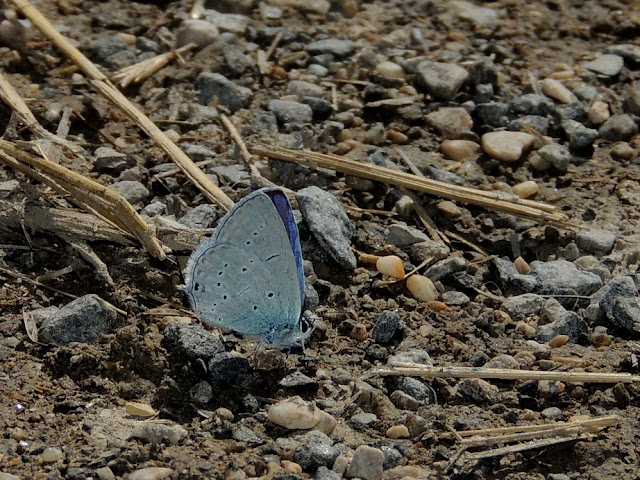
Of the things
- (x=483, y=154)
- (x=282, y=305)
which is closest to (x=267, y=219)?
(x=282, y=305)

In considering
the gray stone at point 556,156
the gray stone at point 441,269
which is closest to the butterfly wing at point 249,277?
the gray stone at point 441,269

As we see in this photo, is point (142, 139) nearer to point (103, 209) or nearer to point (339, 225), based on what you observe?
point (103, 209)

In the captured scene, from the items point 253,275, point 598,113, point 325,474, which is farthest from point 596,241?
point 325,474

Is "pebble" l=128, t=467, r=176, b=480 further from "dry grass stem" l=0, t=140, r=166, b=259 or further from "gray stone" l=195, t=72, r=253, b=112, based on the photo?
"gray stone" l=195, t=72, r=253, b=112

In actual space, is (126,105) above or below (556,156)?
above

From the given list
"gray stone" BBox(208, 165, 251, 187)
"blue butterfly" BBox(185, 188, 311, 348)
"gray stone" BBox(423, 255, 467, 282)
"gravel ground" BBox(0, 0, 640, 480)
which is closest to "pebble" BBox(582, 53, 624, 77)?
"gravel ground" BBox(0, 0, 640, 480)

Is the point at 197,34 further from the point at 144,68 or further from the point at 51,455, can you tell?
the point at 51,455
